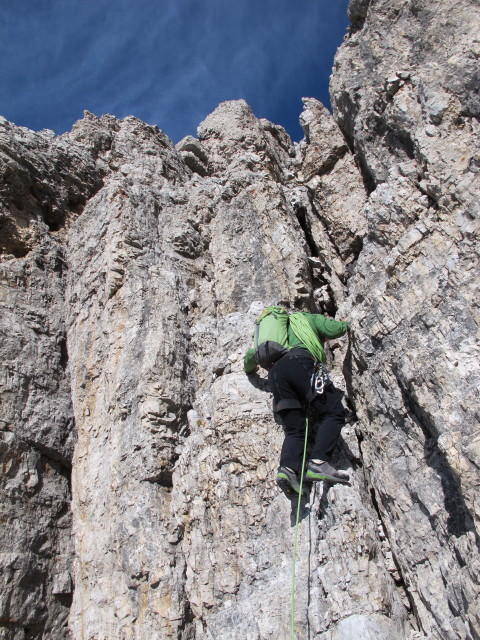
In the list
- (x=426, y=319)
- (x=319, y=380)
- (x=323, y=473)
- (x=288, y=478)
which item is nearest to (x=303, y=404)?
(x=319, y=380)

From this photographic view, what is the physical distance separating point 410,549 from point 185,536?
3.12 meters

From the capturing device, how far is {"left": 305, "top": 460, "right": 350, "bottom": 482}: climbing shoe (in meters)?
6.32

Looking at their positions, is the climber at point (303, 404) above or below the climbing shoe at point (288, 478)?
above

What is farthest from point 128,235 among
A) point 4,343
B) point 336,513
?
point 336,513

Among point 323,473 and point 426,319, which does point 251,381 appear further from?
point 426,319

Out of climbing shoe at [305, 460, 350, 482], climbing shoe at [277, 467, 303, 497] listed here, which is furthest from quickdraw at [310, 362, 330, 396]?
climbing shoe at [277, 467, 303, 497]

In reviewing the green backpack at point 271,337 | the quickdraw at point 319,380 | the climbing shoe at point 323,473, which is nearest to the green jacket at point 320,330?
the green backpack at point 271,337

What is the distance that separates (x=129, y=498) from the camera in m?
7.34

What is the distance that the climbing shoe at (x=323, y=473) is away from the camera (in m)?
6.32

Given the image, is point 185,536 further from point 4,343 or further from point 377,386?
point 4,343

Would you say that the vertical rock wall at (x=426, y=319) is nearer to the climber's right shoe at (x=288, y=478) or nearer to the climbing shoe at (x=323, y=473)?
the climbing shoe at (x=323, y=473)

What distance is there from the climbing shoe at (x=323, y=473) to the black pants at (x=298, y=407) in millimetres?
118

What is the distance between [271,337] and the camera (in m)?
7.44

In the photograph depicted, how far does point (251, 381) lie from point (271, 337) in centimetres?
96
